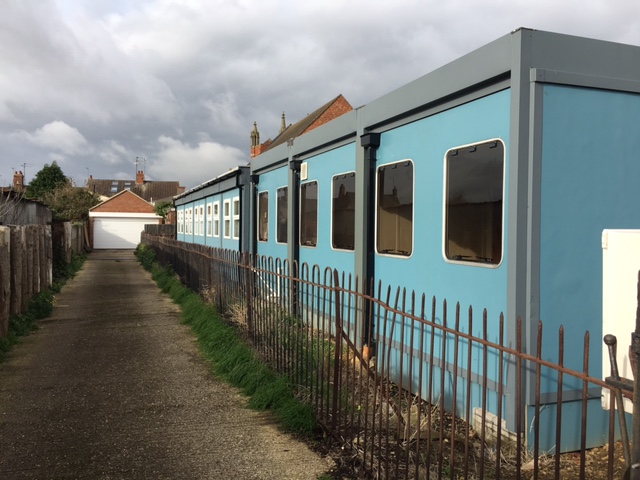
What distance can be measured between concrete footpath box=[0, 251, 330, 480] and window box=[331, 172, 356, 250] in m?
2.39

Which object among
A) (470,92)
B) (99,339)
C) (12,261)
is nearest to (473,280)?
(470,92)

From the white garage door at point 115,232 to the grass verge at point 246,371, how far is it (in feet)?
115

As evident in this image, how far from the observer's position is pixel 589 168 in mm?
4414

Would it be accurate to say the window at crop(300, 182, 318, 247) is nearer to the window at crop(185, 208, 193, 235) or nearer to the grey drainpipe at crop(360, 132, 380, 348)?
the grey drainpipe at crop(360, 132, 380, 348)

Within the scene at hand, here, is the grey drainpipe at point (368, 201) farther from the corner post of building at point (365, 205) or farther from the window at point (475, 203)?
the window at point (475, 203)

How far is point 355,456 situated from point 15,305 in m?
7.54

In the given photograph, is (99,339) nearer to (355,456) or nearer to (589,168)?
(355,456)

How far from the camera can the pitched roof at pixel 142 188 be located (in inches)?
2933

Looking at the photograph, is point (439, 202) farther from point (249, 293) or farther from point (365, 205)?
point (249, 293)

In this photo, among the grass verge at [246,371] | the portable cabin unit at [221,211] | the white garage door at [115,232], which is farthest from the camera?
the white garage door at [115,232]

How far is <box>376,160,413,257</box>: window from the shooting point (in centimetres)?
597

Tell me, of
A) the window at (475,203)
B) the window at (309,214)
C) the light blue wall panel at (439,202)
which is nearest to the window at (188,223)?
the window at (309,214)

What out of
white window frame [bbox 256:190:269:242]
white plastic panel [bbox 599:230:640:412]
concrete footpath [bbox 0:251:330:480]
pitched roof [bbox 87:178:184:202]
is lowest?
concrete footpath [bbox 0:251:330:480]

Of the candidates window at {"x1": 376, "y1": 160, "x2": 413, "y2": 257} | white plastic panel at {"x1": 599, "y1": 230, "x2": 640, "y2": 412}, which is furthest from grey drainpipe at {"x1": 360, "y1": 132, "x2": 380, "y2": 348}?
white plastic panel at {"x1": 599, "y1": 230, "x2": 640, "y2": 412}
